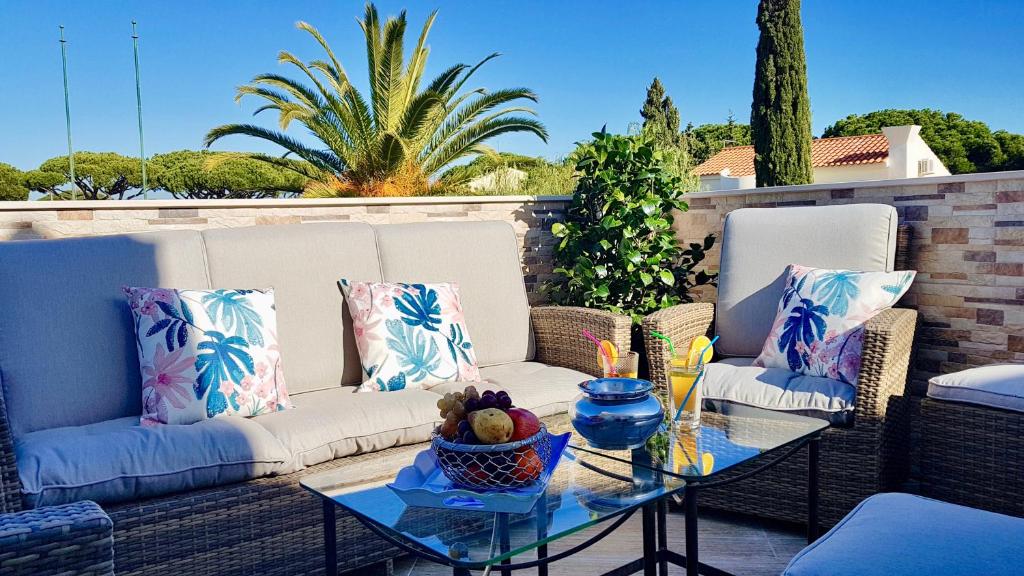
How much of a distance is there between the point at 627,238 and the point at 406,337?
1219 millimetres

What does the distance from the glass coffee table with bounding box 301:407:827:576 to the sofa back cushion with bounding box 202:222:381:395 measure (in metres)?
1.02

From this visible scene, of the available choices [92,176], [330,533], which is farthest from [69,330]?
[92,176]

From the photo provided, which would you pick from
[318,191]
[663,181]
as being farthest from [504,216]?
[318,191]

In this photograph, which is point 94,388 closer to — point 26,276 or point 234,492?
A: point 26,276

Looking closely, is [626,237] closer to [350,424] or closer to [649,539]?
[350,424]

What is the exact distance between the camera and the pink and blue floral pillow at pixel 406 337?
8.88ft

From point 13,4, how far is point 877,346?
28.1m

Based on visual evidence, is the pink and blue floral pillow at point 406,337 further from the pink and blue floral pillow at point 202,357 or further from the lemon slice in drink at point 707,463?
the lemon slice in drink at point 707,463

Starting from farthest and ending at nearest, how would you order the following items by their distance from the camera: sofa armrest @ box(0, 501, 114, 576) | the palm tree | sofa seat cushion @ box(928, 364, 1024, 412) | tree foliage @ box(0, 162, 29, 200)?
tree foliage @ box(0, 162, 29, 200) → the palm tree → sofa seat cushion @ box(928, 364, 1024, 412) → sofa armrest @ box(0, 501, 114, 576)

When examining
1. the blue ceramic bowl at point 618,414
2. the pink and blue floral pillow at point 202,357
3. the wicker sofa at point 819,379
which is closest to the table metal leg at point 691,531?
the blue ceramic bowl at point 618,414

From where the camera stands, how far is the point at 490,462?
1.49 metres

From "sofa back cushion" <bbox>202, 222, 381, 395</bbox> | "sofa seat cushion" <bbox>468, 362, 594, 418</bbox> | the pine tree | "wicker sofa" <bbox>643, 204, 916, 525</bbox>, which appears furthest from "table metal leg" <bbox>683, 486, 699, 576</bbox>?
the pine tree

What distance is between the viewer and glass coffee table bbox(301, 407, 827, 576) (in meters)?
1.40

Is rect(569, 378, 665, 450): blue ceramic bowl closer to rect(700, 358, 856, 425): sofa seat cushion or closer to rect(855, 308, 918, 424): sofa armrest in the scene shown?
rect(700, 358, 856, 425): sofa seat cushion
